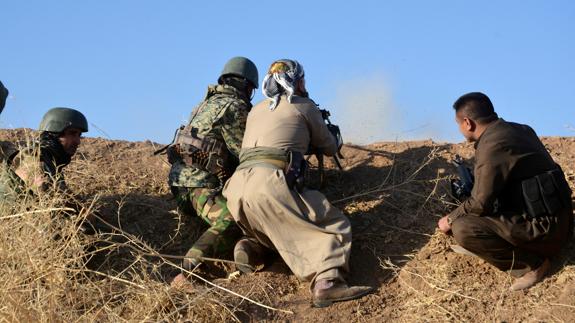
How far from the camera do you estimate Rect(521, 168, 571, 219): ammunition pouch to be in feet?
19.4

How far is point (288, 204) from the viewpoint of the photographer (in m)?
6.20

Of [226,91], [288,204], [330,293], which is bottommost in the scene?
[330,293]

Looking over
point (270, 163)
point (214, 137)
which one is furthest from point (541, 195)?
point (214, 137)

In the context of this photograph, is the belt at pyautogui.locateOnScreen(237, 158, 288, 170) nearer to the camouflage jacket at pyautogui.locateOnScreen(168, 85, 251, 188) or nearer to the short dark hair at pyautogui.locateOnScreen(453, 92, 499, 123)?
the camouflage jacket at pyautogui.locateOnScreen(168, 85, 251, 188)

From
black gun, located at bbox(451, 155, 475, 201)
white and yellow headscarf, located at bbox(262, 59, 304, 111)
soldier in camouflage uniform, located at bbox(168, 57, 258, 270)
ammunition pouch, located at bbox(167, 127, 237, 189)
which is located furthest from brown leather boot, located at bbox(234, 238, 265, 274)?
black gun, located at bbox(451, 155, 475, 201)

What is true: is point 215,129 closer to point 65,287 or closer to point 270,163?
point 270,163

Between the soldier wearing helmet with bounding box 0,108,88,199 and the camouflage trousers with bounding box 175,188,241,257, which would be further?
the camouflage trousers with bounding box 175,188,241,257

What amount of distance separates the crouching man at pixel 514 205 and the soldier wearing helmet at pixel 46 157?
3133 mm

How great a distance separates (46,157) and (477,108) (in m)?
3.56

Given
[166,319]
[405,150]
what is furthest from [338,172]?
[166,319]

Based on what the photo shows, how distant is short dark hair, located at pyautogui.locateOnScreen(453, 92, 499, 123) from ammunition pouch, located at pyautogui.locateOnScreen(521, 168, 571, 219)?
578mm

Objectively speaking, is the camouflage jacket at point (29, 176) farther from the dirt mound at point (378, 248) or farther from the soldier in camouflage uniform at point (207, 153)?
the soldier in camouflage uniform at point (207, 153)

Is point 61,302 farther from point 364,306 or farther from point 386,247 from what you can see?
point 386,247

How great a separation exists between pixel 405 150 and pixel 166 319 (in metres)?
3.57
